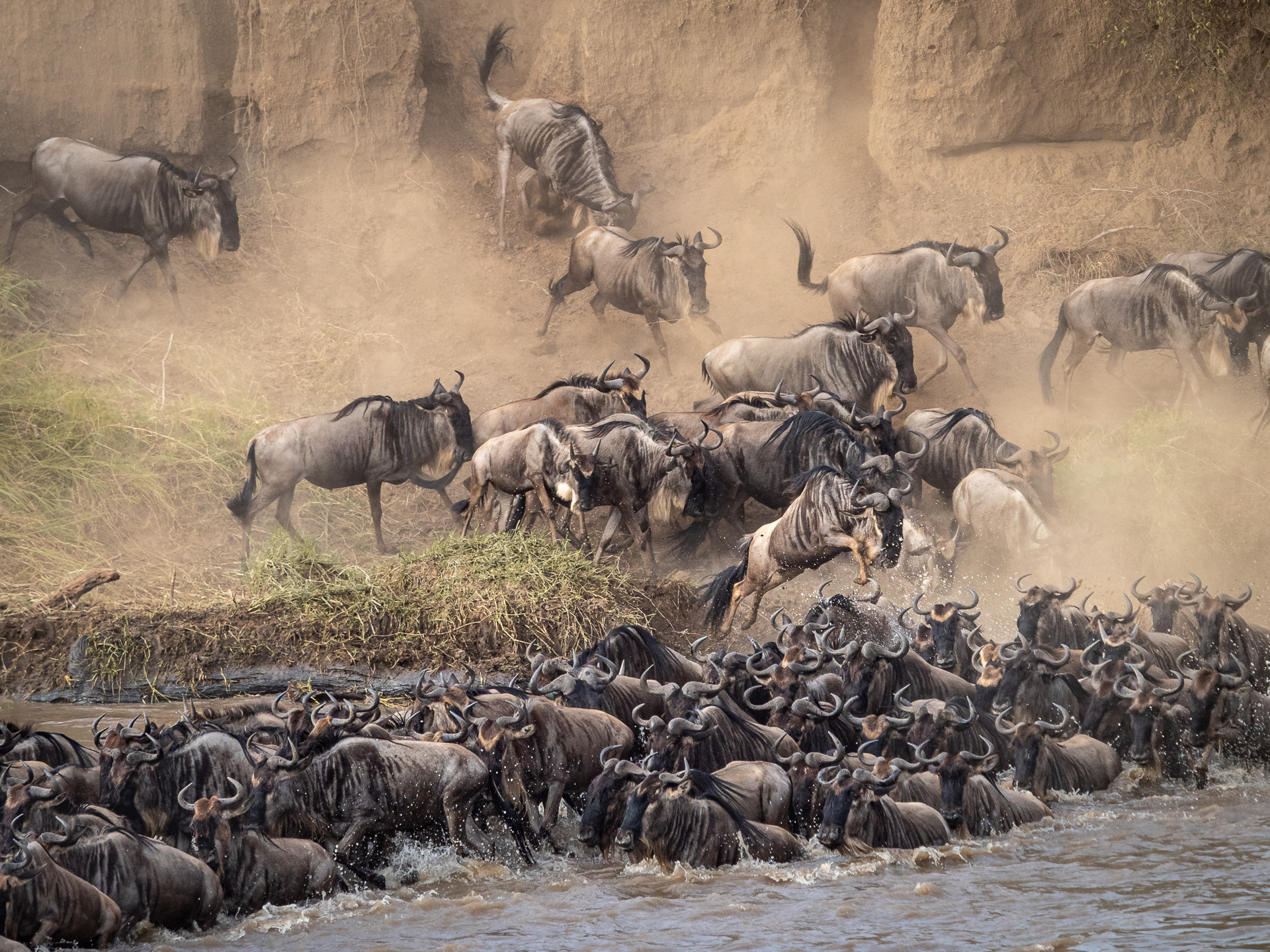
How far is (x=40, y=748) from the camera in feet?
19.3

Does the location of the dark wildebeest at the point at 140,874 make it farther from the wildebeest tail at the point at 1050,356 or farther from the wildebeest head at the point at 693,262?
the wildebeest tail at the point at 1050,356

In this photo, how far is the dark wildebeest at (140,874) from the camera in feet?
15.9

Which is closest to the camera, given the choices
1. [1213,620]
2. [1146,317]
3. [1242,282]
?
[1213,620]

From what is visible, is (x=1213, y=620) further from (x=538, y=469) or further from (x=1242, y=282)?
(x=1242, y=282)

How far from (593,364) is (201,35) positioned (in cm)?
595

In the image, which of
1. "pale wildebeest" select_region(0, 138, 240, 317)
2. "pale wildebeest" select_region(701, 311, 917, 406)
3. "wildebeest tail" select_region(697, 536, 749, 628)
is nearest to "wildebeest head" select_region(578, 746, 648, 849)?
"wildebeest tail" select_region(697, 536, 749, 628)

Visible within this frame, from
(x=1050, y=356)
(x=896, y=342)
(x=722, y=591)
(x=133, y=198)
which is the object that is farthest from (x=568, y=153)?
(x=722, y=591)

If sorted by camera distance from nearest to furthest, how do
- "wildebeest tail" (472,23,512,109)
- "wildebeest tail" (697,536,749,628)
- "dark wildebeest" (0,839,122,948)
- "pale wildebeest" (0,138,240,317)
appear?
1. "dark wildebeest" (0,839,122,948)
2. "wildebeest tail" (697,536,749,628)
3. "pale wildebeest" (0,138,240,317)
4. "wildebeest tail" (472,23,512,109)

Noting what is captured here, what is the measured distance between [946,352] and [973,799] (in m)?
7.46

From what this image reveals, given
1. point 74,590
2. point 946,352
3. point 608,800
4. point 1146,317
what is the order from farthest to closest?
1. point 946,352
2. point 1146,317
3. point 74,590
4. point 608,800

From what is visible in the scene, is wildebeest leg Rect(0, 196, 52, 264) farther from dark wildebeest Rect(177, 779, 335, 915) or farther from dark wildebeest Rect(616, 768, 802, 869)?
dark wildebeest Rect(616, 768, 802, 869)

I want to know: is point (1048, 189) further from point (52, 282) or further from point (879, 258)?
point (52, 282)

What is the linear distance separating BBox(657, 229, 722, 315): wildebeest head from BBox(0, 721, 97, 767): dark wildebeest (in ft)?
27.2

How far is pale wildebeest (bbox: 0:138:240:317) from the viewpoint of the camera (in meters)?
13.5
